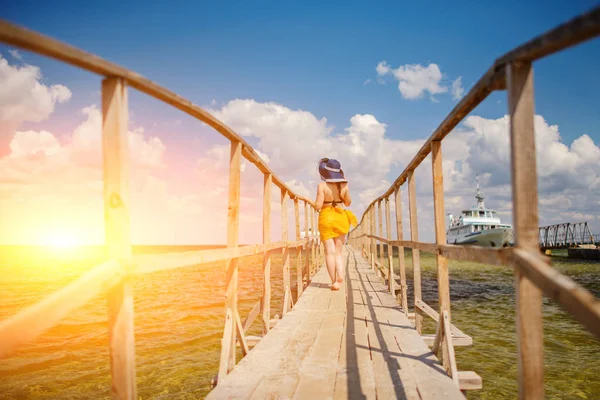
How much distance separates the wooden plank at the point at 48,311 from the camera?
96cm

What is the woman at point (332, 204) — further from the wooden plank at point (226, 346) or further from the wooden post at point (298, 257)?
the wooden plank at point (226, 346)

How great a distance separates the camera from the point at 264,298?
4094 mm

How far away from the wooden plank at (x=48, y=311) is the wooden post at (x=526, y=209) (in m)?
1.42

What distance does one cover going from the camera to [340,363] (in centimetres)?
279

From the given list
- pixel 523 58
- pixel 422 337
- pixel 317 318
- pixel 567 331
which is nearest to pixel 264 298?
pixel 317 318

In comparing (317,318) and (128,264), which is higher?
(128,264)

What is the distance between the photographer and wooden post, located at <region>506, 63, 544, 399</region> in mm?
1372

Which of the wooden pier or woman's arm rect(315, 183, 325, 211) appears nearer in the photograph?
the wooden pier

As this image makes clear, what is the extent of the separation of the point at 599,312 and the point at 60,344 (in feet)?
30.4

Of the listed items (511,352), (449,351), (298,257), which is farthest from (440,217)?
(511,352)

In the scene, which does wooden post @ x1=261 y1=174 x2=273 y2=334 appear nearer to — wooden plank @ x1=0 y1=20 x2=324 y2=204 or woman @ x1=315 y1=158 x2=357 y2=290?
wooden plank @ x1=0 y1=20 x2=324 y2=204

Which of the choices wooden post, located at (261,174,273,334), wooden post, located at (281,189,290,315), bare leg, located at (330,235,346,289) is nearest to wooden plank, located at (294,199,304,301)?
bare leg, located at (330,235,346,289)

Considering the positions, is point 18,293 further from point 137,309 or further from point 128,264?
point 128,264

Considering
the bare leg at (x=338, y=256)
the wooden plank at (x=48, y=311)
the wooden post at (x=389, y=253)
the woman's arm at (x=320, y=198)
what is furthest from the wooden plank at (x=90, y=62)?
the wooden post at (x=389, y=253)
